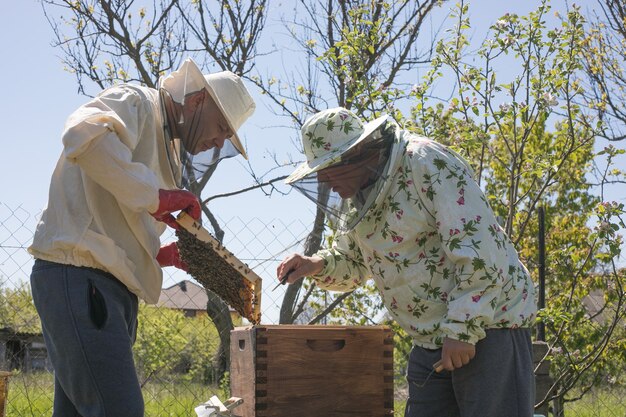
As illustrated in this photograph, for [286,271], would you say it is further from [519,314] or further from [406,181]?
[519,314]

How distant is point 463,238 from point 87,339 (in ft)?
3.93

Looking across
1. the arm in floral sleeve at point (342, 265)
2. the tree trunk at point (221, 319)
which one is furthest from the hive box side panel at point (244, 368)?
the tree trunk at point (221, 319)

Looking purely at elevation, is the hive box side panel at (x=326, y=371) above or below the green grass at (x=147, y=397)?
above

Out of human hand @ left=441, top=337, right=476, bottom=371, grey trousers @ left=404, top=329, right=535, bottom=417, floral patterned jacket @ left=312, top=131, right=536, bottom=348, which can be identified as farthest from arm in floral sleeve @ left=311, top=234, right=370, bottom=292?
human hand @ left=441, top=337, right=476, bottom=371

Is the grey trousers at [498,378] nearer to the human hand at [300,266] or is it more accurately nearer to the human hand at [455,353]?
the human hand at [455,353]

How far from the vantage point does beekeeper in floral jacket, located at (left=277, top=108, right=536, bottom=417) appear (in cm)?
247

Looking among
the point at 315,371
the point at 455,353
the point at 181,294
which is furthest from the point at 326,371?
the point at 181,294

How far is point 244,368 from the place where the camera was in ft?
10.0

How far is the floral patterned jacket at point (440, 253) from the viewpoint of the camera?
245cm

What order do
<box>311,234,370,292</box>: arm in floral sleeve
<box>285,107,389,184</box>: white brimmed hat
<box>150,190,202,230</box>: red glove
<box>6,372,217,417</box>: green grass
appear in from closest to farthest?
<box>150,190,202,230</box>: red glove, <box>285,107,389,184</box>: white brimmed hat, <box>311,234,370,292</box>: arm in floral sleeve, <box>6,372,217,417</box>: green grass

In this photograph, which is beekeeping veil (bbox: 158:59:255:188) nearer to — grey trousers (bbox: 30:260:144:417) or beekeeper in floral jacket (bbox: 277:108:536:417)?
beekeeper in floral jacket (bbox: 277:108:536:417)

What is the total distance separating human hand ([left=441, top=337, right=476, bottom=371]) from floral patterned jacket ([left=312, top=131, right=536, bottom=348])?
3cm

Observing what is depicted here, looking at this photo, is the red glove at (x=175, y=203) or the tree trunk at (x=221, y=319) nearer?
the red glove at (x=175, y=203)

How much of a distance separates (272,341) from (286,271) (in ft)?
0.98
